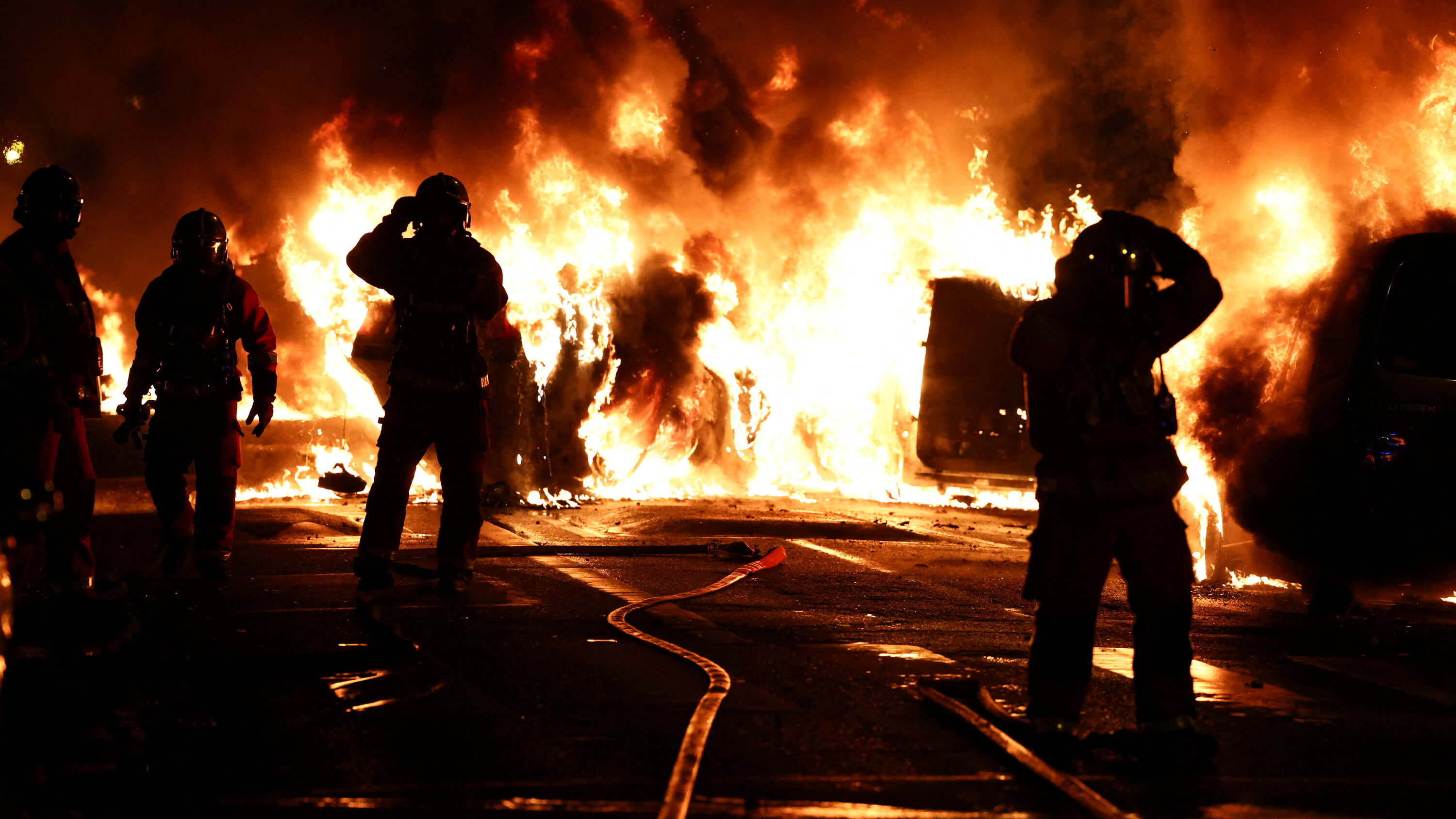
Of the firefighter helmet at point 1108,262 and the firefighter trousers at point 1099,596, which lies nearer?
the firefighter trousers at point 1099,596

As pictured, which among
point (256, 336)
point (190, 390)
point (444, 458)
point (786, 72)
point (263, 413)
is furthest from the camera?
point (786, 72)

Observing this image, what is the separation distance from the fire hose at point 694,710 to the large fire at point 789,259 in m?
4.06

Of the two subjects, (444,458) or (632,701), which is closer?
(632,701)

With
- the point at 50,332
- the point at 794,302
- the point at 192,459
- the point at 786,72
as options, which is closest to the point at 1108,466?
the point at 50,332

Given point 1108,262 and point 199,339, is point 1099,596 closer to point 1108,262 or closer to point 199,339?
point 1108,262

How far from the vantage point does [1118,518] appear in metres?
3.79

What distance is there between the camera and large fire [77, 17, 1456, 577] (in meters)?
9.49

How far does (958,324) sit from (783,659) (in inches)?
281

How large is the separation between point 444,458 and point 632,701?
8.79 feet

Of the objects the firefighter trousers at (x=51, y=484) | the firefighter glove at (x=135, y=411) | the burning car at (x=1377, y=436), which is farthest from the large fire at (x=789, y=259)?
the firefighter trousers at (x=51, y=484)

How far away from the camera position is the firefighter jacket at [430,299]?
20.9ft

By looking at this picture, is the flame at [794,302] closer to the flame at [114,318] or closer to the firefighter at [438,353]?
the firefighter at [438,353]

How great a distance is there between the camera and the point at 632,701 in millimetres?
4180

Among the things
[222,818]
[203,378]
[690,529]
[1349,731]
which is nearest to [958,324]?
[690,529]
